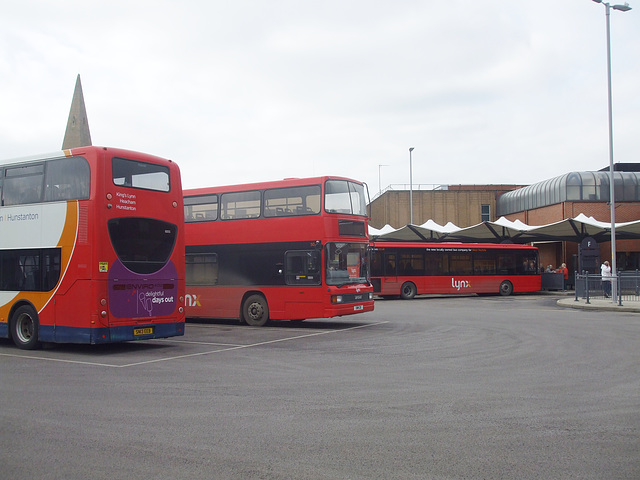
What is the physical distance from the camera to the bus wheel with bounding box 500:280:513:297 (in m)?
35.2

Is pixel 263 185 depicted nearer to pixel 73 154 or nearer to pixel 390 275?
pixel 73 154

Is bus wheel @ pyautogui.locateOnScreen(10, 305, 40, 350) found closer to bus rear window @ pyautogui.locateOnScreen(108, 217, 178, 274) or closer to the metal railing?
bus rear window @ pyautogui.locateOnScreen(108, 217, 178, 274)

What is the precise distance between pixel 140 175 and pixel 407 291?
71.8 feet

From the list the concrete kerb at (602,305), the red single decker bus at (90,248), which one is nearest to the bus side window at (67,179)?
the red single decker bus at (90,248)

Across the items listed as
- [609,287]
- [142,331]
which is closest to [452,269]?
[609,287]

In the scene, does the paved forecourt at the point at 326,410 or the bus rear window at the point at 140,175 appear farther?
the bus rear window at the point at 140,175

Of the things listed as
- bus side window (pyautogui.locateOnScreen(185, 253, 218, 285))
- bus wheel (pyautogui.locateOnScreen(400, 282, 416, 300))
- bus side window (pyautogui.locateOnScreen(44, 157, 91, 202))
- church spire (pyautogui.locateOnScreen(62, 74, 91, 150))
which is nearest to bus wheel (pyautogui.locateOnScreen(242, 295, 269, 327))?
bus side window (pyautogui.locateOnScreen(185, 253, 218, 285))

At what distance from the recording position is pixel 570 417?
6.72 m

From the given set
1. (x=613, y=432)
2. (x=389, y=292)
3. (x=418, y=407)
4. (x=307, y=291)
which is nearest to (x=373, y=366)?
(x=418, y=407)

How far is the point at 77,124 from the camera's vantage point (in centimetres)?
6444

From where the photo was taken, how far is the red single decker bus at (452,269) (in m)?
32.2

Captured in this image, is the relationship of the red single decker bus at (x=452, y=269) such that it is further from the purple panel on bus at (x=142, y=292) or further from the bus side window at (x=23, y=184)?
the bus side window at (x=23, y=184)

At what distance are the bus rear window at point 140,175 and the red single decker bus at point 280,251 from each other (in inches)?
189

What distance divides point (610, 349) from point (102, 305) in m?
9.84
